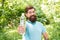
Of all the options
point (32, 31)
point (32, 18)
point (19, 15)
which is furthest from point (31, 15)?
point (19, 15)

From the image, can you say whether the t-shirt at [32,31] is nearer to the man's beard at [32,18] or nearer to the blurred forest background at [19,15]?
the man's beard at [32,18]

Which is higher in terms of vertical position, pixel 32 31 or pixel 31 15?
pixel 31 15

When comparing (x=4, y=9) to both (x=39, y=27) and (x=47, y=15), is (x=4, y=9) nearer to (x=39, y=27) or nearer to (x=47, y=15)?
(x=47, y=15)

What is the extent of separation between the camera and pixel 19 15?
32.2ft

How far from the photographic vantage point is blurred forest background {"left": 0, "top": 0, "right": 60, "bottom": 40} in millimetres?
8520

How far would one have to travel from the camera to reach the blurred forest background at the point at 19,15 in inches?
335

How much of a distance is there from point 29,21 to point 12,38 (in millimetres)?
3768

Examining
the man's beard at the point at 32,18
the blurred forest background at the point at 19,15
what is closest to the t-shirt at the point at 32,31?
the man's beard at the point at 32,18

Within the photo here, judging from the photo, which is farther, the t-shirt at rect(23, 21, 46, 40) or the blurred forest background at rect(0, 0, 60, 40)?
the blurred forest background at rect(0, 0, 60, 40)

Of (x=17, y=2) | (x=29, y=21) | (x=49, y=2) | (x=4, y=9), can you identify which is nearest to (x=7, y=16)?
(x=4, y=9)

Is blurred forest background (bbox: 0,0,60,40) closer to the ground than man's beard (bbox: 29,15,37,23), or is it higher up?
closer to the ground

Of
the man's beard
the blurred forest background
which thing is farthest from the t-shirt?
the blurred forest background

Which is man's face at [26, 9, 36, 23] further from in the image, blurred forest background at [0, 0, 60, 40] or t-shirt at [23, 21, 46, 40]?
blurred forest background at [0, 0, 60, 40]

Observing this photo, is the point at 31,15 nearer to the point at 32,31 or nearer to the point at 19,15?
the point at 32,31
